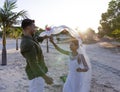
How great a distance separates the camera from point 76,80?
4.68m

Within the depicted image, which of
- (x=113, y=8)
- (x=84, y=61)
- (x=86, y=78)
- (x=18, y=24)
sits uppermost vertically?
(x=113, y=8)

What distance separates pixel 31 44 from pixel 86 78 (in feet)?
4.79

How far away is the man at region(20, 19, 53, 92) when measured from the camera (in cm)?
369

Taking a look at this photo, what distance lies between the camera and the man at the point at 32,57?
369 cm

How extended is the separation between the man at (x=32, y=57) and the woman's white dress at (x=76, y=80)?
2.43ft

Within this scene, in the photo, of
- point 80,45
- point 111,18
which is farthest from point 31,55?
point 111,18

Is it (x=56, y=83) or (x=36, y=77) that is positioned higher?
(x=36, y=77)

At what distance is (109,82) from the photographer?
9523 millimetres

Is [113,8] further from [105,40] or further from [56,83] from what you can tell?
[56,83]

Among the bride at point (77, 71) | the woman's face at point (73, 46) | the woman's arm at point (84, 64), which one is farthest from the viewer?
the woman's face at point (73, 46)

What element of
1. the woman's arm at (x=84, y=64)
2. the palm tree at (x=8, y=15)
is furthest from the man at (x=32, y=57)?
the palm tree at (x=8, y=15)

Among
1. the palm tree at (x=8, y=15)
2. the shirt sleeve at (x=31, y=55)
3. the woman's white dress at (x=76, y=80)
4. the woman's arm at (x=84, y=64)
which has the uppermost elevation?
the palm tree at (x=8, y=15)

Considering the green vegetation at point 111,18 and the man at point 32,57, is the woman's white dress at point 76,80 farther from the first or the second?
the green vegetation at point 111,18

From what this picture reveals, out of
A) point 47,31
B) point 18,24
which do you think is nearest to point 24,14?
point 18,24
